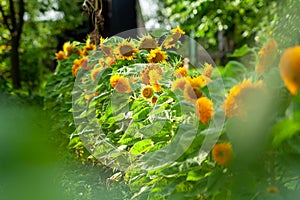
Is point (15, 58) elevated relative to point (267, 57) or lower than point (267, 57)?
elevated

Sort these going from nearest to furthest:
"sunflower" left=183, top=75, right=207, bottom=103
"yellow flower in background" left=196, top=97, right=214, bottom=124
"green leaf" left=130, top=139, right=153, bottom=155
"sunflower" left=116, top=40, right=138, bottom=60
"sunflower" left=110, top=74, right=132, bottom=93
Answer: "yellow flower in background" left=196, top=97, right=214, bottom=124 < "sunflower" left=183, top=75, right=207, bottom=103 < "green leaf" left=130, top=139, right=153, bottom=155 < "sunflower" left=110, top=74, right=132, bottom=93 < "sunflower" left=116, top=40, right=138, bottom=60

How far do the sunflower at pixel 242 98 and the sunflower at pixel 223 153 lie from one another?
6 centimetres

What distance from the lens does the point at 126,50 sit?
79.6 inches

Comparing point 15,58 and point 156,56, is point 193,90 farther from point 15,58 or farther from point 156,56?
point 15,58

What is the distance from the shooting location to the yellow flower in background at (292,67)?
2.30 ft

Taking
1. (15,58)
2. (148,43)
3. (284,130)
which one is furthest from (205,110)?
Result: (15,58)

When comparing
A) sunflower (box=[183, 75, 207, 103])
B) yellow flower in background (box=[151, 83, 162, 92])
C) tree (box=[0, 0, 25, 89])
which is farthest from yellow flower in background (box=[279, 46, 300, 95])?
tree (box=[0, 0, 25, 89])

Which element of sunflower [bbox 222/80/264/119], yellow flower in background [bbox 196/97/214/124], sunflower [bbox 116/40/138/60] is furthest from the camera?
sunflower [bbox 116/40/138/60]

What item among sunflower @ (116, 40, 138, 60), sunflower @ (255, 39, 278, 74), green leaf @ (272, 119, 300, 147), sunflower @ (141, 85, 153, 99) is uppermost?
sunflower @ (116, 40, 138, 60)

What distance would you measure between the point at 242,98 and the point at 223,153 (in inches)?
4.3

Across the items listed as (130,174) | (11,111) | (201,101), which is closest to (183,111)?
(201,101)

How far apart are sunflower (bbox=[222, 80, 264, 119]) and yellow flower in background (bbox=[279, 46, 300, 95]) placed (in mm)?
89

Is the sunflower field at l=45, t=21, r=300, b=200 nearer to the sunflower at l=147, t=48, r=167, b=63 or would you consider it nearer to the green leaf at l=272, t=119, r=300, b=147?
the green leaf at l=272, t=119, r=300, b=147

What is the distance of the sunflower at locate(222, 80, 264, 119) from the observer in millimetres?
817
